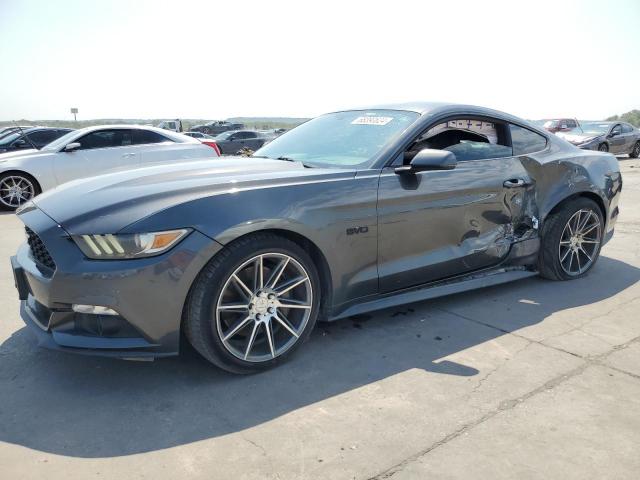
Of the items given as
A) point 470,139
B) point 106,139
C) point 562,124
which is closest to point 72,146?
point 106,139

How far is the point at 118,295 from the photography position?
2438 millimetres

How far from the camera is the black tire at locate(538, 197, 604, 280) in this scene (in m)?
4.28

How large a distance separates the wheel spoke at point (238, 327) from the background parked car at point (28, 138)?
975 centimetres

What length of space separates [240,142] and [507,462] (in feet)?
76.2

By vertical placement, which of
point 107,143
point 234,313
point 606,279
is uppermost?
point 107,143

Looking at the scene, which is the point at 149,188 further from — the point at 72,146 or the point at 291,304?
the point at 72,146

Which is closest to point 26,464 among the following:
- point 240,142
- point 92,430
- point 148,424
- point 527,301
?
point 92,430

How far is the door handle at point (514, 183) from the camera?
3.88m

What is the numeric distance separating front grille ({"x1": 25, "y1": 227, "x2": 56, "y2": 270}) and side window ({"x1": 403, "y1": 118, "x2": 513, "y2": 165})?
2.49m

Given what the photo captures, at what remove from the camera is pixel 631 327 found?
11.8 feet

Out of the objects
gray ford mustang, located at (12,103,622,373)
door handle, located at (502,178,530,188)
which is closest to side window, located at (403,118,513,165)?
gray ford mustang, located at (12,103,622,373)

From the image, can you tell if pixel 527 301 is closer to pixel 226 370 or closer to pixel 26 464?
pixel 226 370

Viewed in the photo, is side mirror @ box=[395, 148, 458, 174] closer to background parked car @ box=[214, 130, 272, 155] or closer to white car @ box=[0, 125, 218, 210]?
white car @ box=[0, 125, 218, 210]

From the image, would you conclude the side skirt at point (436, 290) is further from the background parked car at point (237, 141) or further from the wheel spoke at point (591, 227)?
the background parked car at point (237, 141)
